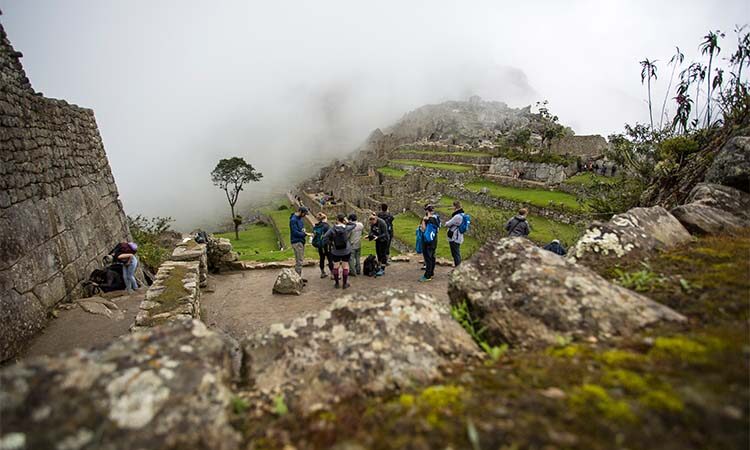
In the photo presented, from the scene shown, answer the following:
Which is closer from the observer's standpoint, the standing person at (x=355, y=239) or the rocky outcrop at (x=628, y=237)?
the rocky outcrop at (x=628, y=237)

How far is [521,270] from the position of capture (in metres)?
3.15

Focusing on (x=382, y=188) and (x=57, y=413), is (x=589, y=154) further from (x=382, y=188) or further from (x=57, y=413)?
(x=57, y=413)

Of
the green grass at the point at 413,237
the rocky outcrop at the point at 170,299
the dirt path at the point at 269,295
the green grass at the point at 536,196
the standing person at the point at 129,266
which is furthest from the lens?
the green grass at the point at 536,196

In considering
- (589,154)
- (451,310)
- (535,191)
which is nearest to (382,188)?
(535,191)

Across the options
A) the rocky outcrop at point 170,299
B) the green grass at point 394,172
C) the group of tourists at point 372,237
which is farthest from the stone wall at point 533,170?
the rocky outcrop at point 170,299

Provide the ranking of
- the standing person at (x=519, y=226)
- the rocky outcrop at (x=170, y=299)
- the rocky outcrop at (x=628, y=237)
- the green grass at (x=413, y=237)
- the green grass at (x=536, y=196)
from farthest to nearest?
the green grass at (x=536, y=196) → the green grass at (x=413, y=237) → the standing person at (x=519, y=226) → the rocky outcrop at (x=170, y=299) → the rocky outcrop at (x=628, y=237)

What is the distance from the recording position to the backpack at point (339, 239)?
9578mm

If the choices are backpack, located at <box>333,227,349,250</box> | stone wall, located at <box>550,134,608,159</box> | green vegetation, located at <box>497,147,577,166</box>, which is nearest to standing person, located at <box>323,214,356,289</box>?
backpack, located at <box>333,227,349,250</box>

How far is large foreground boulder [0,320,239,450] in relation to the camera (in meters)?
1.61

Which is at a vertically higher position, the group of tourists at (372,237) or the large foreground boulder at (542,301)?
the large foreground boulder at (542,301)

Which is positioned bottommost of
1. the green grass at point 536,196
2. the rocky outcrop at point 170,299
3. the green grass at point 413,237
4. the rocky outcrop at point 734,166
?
the green grass at point 413,237

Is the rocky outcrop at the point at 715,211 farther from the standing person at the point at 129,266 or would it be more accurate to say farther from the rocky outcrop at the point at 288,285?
the standing person at the point at 129,266

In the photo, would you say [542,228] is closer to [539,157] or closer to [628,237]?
[628,237]

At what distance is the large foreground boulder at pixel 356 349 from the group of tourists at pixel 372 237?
677 cm
